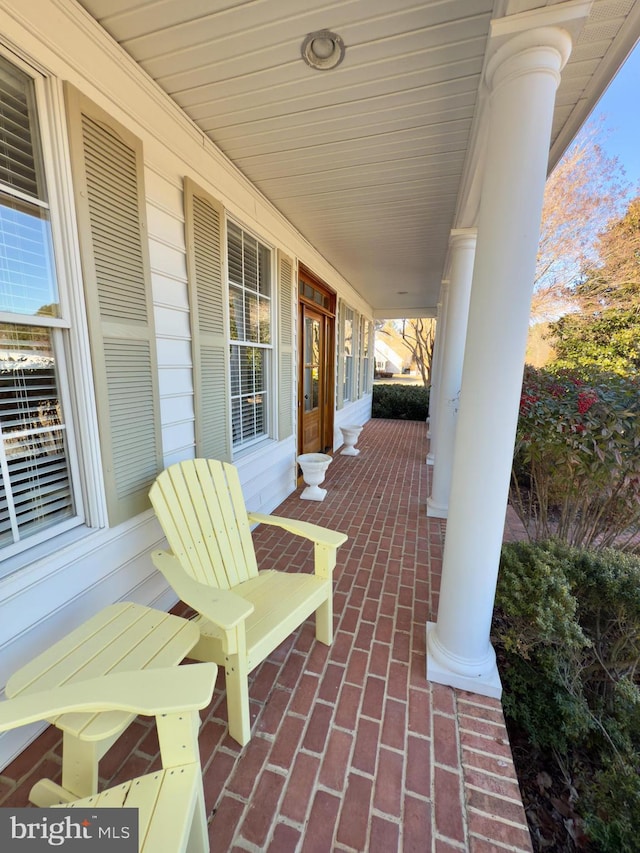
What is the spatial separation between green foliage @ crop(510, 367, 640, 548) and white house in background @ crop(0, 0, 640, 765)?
79 centimetres

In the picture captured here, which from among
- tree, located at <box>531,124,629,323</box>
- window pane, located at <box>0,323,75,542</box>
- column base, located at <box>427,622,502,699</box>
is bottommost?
column base, located at <box>427,622,502,699</box>

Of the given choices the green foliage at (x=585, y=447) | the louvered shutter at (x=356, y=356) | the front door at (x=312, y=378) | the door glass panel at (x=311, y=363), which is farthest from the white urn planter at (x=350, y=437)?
the green foliage at (x=585, y=447)

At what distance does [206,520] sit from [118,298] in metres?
1.15

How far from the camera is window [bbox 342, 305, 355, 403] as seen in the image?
21.1ft

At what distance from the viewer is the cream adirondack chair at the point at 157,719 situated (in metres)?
0.82

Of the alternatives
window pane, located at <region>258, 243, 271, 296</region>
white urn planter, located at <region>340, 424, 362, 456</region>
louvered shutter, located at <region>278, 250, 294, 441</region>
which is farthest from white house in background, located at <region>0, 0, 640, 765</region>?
white urn planter, located at <region>340, 424, 362, 456</region>

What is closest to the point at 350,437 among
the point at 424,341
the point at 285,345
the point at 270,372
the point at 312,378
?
the point at 312,378

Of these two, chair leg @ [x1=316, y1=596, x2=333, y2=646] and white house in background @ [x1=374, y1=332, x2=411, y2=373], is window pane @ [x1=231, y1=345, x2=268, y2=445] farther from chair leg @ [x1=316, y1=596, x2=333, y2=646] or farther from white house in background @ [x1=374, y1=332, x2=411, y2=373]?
white house in background @ [x1=374, y1=332, x2=411, y2=373]

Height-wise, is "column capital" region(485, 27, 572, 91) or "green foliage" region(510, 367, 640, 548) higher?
"column capital" region(485, 27, 572, 91)

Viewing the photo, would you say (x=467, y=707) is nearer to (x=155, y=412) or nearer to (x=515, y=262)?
(x=515, y=262)

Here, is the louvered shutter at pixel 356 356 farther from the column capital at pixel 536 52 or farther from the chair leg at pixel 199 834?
the chair leg at pixel 199 834

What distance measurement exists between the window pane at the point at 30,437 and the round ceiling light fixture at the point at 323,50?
159 centimetres

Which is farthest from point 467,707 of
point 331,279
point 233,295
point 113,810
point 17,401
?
point 331,279

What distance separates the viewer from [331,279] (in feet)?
16.5
